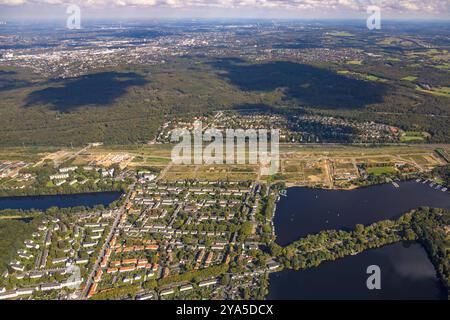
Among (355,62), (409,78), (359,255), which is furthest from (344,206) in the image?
(355,62)

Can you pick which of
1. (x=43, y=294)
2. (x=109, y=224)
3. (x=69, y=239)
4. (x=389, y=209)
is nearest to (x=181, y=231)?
(x=109, y=224)

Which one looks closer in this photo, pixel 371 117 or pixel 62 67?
pixel 371 117

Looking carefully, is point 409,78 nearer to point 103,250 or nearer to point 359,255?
point 359,255

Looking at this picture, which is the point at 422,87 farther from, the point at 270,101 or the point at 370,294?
the point at 370,294

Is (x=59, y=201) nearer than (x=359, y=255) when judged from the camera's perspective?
No

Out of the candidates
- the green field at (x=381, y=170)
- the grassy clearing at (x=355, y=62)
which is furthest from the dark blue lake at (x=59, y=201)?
the grassy clearing at (x=355, y=62)
